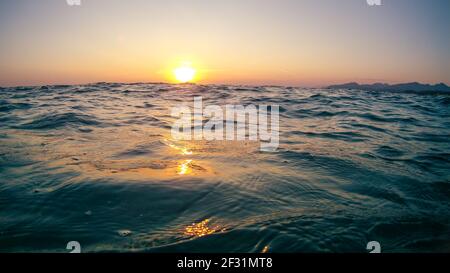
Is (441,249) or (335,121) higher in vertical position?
(335,121)

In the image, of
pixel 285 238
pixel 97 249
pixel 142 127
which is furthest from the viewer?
pixel 142 127

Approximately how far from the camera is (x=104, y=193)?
11.6 feet

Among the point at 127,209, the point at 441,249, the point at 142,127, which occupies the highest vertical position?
the point at 142,127

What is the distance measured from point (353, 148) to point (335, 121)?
151 inches

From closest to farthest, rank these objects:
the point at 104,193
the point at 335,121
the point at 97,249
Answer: the point at 97,249 < the point at 104,193 < the point at 335,121

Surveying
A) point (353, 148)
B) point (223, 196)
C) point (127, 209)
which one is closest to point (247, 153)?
point (223, 196)

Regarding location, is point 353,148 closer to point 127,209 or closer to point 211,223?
point 211,223

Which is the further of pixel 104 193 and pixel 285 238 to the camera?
pixel 104 193

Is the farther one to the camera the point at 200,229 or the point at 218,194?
the point at 218,194

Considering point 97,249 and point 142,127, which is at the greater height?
point 142,127
